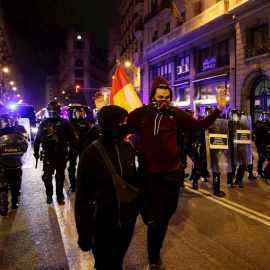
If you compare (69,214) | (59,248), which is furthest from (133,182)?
(69,214)

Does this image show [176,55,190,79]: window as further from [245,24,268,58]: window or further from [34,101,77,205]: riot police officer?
[34,101,77,205]: riot police officer

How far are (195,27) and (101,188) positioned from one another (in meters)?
25.9

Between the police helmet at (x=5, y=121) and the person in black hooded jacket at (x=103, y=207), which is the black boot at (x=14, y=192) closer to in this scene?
the police helmet at (x=5, y=121)

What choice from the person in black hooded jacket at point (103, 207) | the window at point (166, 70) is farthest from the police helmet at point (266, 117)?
the window at point (166, 70)

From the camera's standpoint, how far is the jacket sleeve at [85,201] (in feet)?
8.01

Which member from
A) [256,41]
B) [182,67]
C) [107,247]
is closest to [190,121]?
[107,247]

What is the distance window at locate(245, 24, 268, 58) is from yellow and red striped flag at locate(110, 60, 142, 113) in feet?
56.5

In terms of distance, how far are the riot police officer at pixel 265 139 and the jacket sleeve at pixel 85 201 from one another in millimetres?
6917

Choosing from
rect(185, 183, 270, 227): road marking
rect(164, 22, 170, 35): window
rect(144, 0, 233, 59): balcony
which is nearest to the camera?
rect(185, 183, 270, 227): road marking

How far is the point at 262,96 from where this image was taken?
2086cm

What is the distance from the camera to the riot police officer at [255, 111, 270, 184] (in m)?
8.39

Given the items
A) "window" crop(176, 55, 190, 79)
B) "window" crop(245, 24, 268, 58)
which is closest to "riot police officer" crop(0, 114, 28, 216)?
"window" crop(245, 24, 268, 58)

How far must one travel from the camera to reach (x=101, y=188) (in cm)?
250

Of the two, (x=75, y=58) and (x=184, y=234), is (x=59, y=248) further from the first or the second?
(x=75, y=58)
